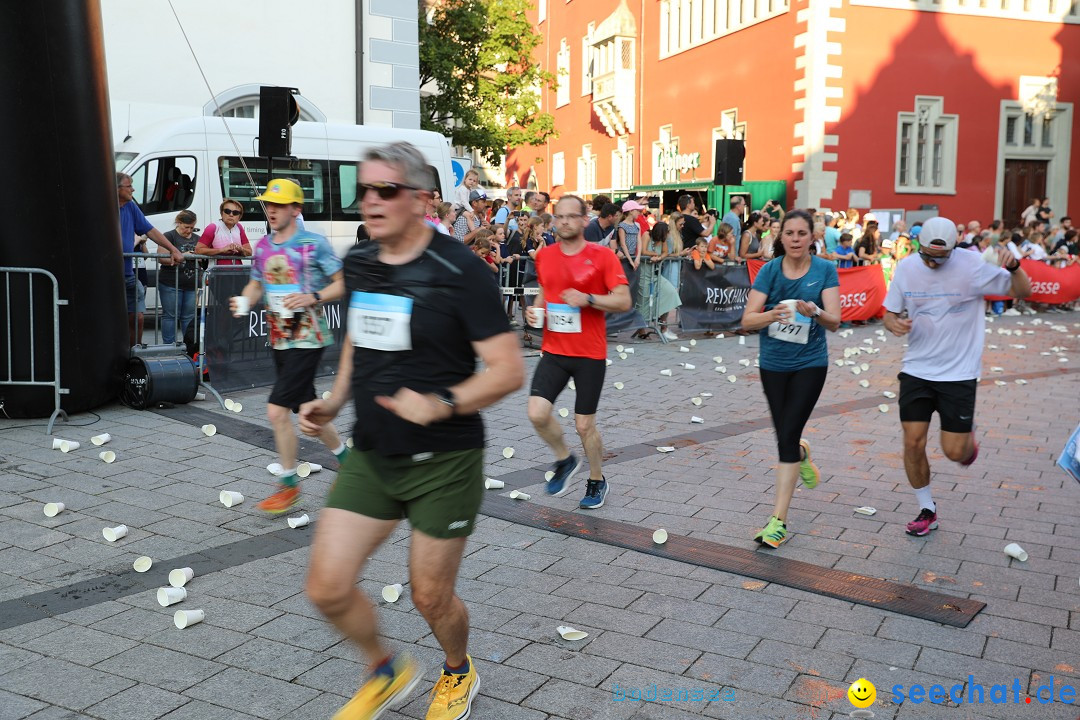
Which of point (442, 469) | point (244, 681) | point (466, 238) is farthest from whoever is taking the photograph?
point (466, 238)

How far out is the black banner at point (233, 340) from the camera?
923 cm

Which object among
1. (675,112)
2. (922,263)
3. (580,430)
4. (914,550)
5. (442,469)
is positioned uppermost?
(675,112)

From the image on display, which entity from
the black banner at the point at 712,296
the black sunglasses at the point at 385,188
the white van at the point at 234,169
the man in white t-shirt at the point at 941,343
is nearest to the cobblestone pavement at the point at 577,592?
the man in white t-shirt at the point at 941,343

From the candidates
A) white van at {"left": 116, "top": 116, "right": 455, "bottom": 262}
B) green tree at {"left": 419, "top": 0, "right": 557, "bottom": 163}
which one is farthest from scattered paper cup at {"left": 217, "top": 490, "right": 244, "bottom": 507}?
green tree at {"left": 419, "top": 0, "right": 557, "bottom": 163}

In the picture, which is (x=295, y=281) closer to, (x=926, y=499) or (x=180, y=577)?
(x=180, y=577)

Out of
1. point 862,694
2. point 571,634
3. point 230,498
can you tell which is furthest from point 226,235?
point 862,694

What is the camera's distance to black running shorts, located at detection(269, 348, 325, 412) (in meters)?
5.96

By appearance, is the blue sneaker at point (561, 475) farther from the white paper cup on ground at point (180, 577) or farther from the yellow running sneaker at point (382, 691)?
the yellow running sneaker at point (382, 691)

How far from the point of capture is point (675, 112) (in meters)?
34.0

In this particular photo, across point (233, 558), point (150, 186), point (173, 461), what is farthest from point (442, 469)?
point (150, 186)

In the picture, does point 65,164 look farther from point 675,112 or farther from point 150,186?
point 675,112

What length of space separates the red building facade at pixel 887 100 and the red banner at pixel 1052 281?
5344 millimetres

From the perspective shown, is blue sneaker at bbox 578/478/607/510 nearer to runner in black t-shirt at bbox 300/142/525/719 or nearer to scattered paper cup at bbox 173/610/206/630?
scattered paper cup at bbox 173/610/206/630

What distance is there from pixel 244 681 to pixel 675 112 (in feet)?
106
